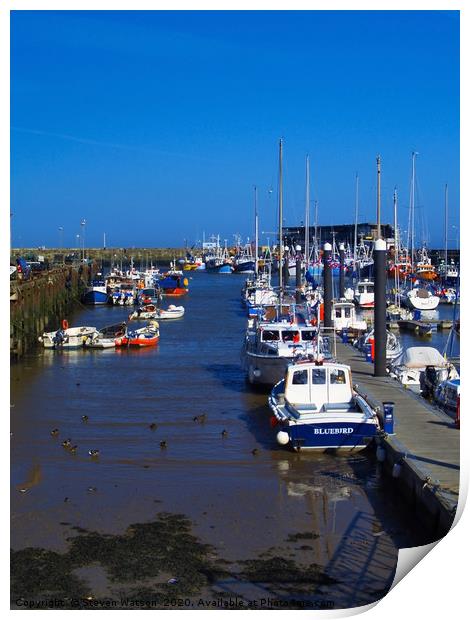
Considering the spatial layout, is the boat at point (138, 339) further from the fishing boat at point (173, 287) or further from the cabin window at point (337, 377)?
the fishing boat at point (173, 287)

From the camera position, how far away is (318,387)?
14086 mm

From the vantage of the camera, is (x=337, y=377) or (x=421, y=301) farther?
(x=421, y=301)

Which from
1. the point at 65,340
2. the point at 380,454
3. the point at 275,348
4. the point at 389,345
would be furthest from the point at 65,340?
the point at 380,454

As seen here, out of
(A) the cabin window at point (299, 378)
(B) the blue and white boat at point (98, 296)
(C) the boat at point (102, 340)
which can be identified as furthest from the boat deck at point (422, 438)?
(B) the blue and white boat at point (98, 296)

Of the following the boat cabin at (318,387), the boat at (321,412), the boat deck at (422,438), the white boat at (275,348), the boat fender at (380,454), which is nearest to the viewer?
the boat deck at (422,438)

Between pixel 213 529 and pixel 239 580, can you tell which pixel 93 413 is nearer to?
pixel 213 529

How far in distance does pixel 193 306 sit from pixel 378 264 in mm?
33383

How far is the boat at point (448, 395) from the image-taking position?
14.9 meters

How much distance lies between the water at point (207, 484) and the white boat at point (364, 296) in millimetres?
22284

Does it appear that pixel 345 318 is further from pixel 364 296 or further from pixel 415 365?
pixel 415 365

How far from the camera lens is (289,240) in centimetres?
10600

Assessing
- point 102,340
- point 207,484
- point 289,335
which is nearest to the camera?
point 207,484

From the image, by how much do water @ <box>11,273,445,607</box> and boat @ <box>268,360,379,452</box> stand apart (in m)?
0.29

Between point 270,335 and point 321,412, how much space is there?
618 cm
